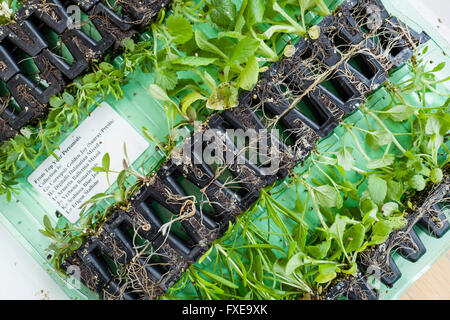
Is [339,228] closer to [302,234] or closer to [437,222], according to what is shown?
[302,234]

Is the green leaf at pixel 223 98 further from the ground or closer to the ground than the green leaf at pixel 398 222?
further from the ground

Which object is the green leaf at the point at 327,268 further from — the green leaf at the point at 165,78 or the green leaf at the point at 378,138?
the green leaf at the point at 165,78

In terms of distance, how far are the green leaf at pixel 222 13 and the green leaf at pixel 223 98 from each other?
0.16 metres

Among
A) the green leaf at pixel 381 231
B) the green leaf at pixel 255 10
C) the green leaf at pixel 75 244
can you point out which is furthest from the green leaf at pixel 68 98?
the green leaf at pixel 381 231

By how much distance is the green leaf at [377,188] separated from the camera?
0.94m

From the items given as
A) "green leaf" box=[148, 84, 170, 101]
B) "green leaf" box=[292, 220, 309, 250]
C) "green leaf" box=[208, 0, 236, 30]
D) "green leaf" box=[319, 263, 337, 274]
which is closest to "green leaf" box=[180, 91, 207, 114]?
"green leaf" box=[148, 84, 170, 101]

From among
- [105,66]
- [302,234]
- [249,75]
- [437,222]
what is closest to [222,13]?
[249,75]

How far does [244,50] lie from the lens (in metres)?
0.81

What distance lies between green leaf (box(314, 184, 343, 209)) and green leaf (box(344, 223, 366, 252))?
0.23 ft

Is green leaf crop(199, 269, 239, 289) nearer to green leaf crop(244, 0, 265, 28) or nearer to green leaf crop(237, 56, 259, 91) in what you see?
green leaf crop(237, 56, 259, 91)

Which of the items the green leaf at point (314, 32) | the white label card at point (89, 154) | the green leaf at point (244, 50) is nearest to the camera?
the green leaf at point (244, 50)

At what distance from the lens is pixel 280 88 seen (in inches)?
37.8

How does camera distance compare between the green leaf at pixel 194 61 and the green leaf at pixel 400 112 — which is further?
the green leaf at pixel 400 112
